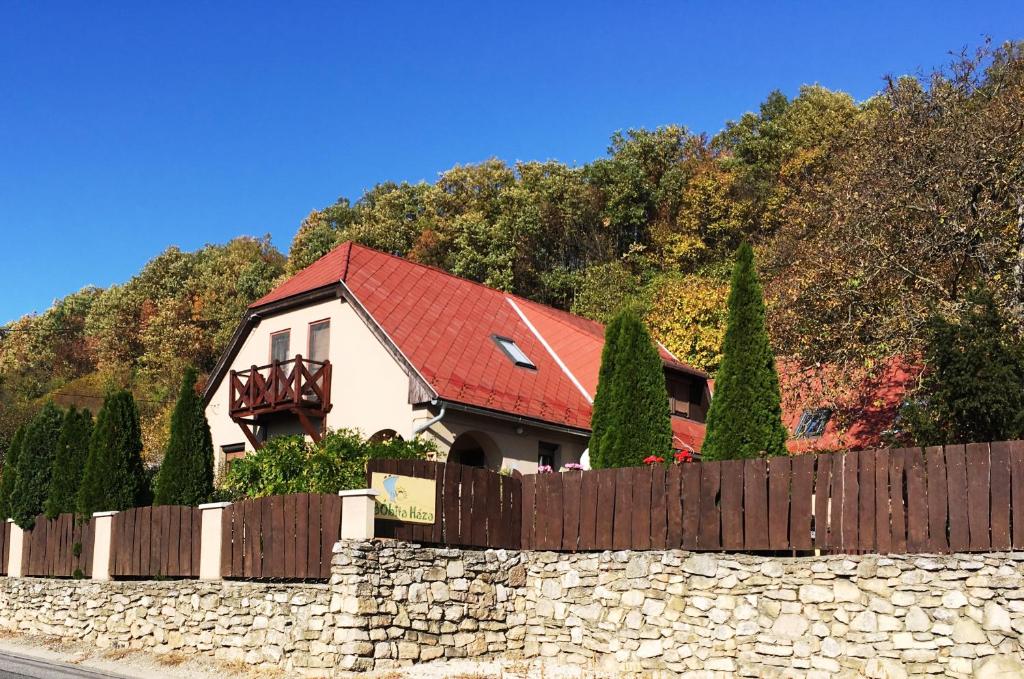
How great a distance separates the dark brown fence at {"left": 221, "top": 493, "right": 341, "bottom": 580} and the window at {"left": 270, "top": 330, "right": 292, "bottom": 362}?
320 inches

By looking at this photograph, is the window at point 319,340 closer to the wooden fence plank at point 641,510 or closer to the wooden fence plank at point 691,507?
the wooden fence plank at point 641,510

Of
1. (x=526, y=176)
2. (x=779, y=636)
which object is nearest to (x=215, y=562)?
(x=779, y=636)

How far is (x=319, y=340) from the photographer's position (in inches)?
908

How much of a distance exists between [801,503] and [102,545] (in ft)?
41.8

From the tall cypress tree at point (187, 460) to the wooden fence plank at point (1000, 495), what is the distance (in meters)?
13.3

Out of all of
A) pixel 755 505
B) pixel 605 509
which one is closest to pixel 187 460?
pixel 605 509

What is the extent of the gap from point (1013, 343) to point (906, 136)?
5.25 metres

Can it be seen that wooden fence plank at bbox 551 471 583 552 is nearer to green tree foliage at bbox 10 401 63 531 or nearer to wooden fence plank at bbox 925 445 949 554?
wooden fence plank at bbox 925 445 949 554

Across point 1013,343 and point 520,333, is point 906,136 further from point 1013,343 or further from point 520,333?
point 520,333

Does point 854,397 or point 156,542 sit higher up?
Answer: point 854,397

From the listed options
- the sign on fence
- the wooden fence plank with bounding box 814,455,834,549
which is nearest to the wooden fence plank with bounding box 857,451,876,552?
the wooden fence plank with bounding box 814,455,834,549

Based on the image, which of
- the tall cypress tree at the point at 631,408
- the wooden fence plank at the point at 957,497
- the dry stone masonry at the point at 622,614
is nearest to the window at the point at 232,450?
the dry stone masonry at the point at 622,614

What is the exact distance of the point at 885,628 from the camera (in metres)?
11.2

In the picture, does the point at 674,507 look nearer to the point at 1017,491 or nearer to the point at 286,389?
the point at 1017,491
